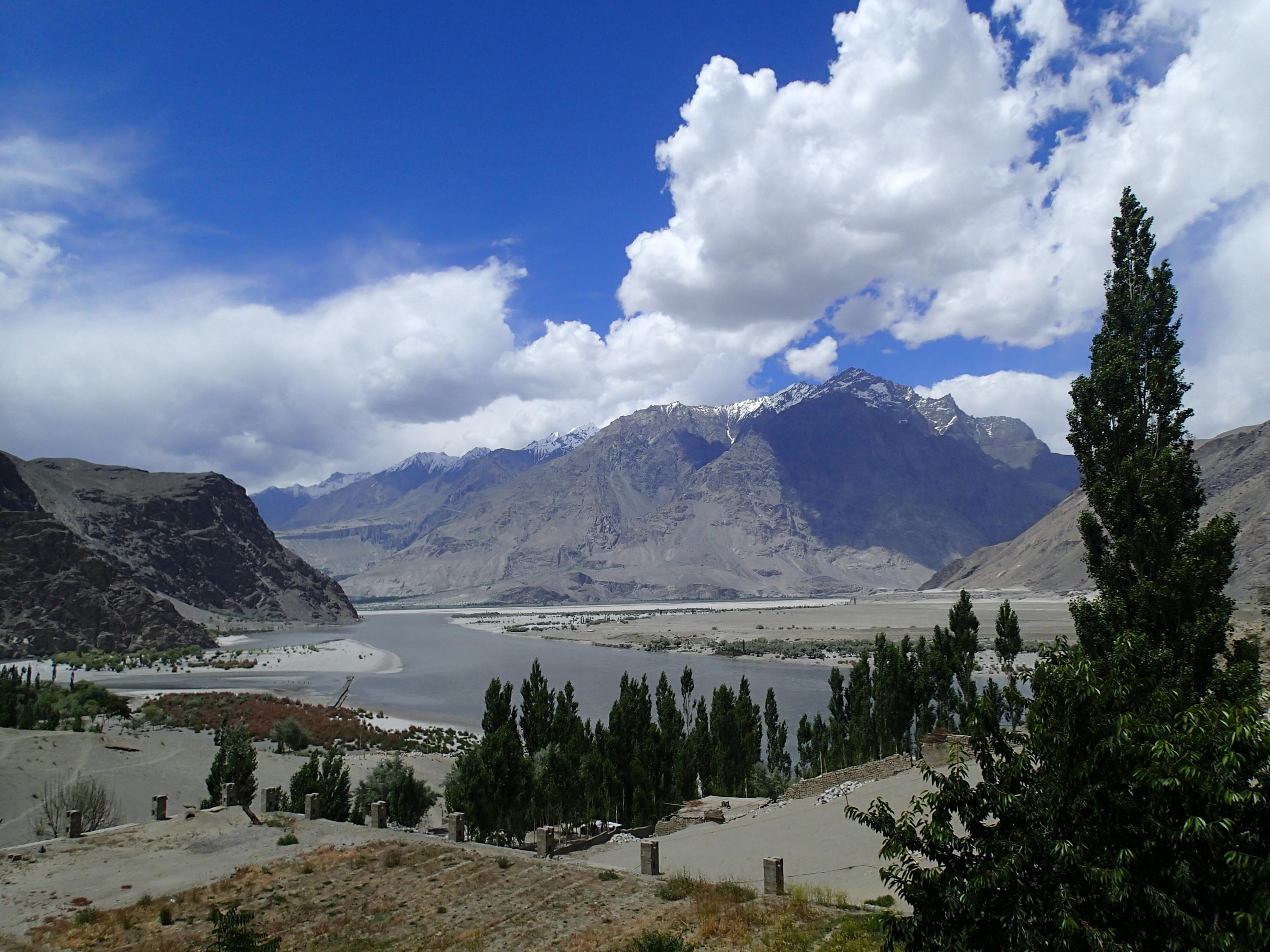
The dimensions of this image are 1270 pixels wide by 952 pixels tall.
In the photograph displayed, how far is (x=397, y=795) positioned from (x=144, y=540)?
177m

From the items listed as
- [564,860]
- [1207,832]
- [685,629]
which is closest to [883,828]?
[1207,832]

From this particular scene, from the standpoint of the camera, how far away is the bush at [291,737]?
→ 44.8 meters

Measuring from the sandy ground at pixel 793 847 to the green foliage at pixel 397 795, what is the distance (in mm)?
11136

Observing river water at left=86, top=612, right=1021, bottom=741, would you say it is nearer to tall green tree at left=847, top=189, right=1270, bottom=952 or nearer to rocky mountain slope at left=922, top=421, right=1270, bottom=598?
rocky mountain slope at left=922, top=421, right=1270, bottom=598

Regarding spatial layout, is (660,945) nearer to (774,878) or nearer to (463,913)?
(774,878)

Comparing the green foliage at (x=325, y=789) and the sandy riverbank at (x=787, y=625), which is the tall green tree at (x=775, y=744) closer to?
the green foliage at (x=325, y=789)

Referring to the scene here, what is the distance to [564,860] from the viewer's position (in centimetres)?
1775

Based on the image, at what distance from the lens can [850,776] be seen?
27.1 meters

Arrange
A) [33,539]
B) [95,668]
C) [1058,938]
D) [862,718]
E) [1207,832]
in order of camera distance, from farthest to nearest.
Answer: [33,539] < [95,668] < [862,718] < [1058,938] < [1207,832]

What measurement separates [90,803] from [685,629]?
120 m

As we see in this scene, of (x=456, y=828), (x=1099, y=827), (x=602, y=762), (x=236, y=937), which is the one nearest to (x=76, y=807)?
(x=456, y=828)

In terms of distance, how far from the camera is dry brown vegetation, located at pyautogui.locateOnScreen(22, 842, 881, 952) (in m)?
12.3

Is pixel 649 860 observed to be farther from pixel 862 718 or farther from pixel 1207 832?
pixel 862 718

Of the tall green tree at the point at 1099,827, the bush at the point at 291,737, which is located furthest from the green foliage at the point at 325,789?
the tall green tree at the point at 1099,827
